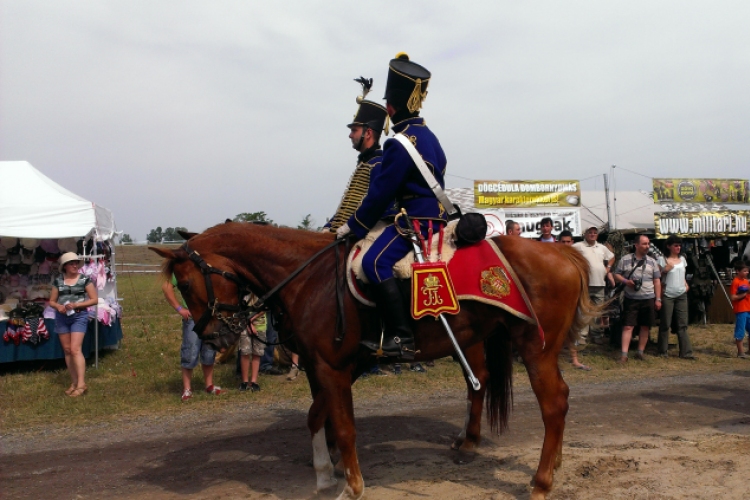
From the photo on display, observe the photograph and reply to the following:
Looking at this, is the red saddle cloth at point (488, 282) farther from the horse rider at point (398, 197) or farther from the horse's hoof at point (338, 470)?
the horse's hoof at point (338, 470)

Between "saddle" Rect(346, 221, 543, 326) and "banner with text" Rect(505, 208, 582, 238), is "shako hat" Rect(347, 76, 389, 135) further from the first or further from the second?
"banner with text" Rect(505, 208, 582, 238)

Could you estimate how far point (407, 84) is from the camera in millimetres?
4684

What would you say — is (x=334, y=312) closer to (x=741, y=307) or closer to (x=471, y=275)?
(x=471, y=275)

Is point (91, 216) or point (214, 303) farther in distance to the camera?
point (91, 216)

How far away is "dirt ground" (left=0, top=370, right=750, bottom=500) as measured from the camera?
4.75m

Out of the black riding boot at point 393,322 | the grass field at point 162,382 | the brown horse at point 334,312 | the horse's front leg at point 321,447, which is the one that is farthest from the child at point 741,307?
the horse's front leg at point 321,447

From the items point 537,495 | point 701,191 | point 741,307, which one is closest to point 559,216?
point 701,191

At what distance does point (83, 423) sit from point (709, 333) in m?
11.8

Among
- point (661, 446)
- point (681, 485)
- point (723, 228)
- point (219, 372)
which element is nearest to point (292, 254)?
point (681, 485)

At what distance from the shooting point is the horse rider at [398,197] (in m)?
4.43

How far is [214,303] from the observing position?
4.59m

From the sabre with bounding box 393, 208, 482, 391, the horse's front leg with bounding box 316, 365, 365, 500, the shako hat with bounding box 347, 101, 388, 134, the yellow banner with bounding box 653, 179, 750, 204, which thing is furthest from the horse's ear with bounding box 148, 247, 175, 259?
the yellow banner with bounding box 653, 179, 750, 204

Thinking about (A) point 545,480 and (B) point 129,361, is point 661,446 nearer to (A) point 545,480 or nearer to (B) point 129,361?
(A) point 545,480

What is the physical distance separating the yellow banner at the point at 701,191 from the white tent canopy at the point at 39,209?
14.1 meters
